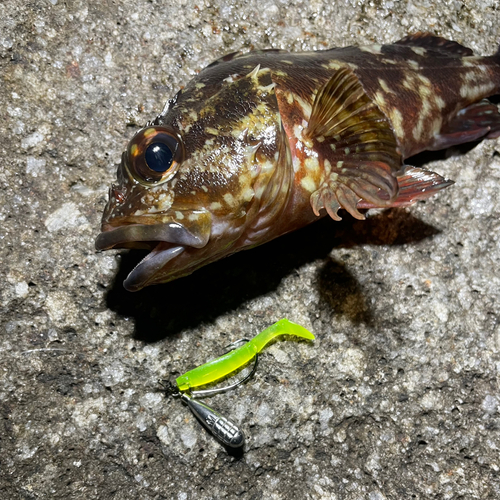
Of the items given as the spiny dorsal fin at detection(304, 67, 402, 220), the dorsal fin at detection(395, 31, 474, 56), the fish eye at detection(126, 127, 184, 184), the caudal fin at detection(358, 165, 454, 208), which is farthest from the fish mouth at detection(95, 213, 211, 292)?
the dorsal fin at detection(395, 31, 474, 56)

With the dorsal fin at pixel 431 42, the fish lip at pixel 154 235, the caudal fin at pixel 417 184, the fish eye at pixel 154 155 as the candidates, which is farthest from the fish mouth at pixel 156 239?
the dorsal fin at pixel 431 42

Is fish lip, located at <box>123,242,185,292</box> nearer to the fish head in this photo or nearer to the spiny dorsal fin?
the fish head

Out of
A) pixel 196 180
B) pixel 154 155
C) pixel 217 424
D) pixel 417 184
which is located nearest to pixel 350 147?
pixel 417 184

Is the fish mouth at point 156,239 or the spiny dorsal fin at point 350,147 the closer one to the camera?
the fish mouth at point 156,239

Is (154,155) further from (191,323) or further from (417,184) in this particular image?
(417,184)

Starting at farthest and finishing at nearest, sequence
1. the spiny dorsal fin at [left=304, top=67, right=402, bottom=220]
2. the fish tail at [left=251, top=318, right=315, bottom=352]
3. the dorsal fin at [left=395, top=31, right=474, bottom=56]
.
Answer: the dorsal fin at [left=395, top=31, right=474, bottom=56], the fish tail at [left=251, top=318, right=315, bottom=352], the spiny dorsal fin at [left=304, top=67, right=402, bottom=220]

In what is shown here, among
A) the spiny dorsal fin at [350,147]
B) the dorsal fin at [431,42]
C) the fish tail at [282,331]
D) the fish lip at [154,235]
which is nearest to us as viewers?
the fish lip at [154,235]

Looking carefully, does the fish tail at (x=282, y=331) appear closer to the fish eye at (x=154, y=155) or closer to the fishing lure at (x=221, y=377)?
the fishing lure at (x=221, y=377)
